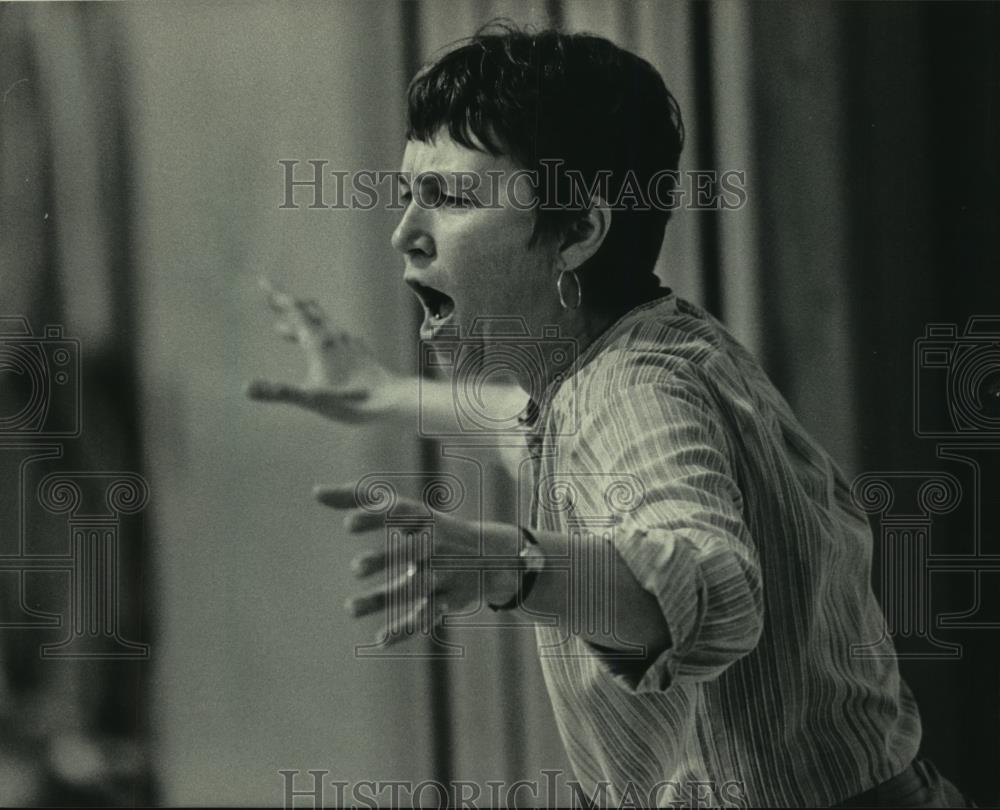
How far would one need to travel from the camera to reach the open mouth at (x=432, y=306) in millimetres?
972

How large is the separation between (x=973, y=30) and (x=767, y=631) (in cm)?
58

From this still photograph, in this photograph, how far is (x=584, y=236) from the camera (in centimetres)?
93

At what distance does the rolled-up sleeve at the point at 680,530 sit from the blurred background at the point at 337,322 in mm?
307

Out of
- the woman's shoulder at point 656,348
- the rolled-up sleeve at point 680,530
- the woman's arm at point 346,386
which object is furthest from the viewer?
the woman's arm at point 346,386

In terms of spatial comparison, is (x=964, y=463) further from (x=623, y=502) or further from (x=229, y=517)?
(x=229, y=517)

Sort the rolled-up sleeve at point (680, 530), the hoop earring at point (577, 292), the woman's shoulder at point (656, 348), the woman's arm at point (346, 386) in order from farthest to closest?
the woman's arm at point (346, 386) → the hoop earring at point (577, 292) → the woman's shoulder at point (656, 348) → the rolled-up sleeve at point (680, 530)
